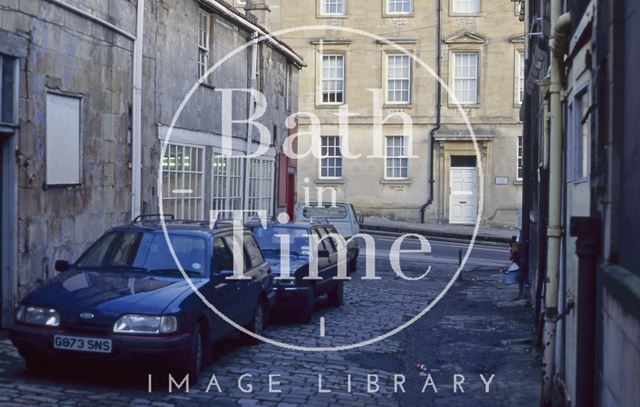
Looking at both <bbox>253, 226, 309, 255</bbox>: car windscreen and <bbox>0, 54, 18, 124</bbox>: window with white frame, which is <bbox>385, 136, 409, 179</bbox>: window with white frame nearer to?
<bbox>253, 226, 309, 255</bbox>: car windscreen

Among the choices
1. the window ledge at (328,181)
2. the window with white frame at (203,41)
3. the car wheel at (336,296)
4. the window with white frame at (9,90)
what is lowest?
the car wheel at (336,296)

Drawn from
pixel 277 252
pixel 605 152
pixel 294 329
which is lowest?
pixel 294 329

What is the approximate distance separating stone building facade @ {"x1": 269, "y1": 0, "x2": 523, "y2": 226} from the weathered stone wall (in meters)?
24.9

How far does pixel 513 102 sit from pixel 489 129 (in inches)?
60.6

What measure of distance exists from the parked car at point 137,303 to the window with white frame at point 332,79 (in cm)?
2929

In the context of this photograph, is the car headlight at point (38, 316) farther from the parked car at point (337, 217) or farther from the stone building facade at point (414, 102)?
the stone building facade at point (414, 102)

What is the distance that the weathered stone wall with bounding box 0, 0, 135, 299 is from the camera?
11.5 meters

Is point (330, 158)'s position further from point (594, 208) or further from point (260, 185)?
point (594, 208)

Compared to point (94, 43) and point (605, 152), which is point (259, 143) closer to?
point (94, 43)

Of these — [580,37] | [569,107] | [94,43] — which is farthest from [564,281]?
[94,43]

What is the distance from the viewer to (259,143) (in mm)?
24172

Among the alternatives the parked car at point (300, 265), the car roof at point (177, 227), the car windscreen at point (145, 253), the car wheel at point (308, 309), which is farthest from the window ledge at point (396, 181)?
the car windscreen at point (145, 253)

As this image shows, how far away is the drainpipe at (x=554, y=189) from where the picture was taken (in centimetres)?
929

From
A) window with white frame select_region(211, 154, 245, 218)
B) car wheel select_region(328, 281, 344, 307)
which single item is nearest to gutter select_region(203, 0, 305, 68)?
window with white frame select_region(211, 154, 245, 218)
